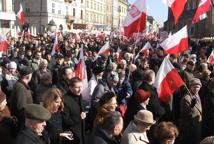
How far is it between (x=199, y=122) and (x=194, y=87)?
0.57 meters

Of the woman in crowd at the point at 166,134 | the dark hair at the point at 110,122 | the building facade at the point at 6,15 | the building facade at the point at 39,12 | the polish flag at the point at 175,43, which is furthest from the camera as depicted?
the building facade at the point at 39,12

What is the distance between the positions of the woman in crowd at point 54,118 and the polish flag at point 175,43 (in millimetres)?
4291

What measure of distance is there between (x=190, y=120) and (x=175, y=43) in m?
3.29

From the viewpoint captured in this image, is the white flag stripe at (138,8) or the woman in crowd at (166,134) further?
the white flag stripe at (138,8)

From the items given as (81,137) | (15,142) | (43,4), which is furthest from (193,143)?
(43,4)

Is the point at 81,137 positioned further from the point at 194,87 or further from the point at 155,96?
the point at 194,87

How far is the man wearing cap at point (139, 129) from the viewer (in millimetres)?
4309

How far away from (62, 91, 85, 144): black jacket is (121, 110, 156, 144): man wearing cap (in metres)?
1.19

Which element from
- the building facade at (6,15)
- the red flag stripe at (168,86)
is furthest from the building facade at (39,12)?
the red flag stripe at (168,86)

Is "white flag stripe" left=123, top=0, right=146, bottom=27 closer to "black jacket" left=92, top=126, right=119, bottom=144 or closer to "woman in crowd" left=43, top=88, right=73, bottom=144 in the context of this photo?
"woman in crowd" left=43, top=88, right=73, bottom=144

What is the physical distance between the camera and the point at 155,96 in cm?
612

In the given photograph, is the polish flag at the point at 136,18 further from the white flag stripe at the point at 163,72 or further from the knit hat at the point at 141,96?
the knit hat at the point at 141,96

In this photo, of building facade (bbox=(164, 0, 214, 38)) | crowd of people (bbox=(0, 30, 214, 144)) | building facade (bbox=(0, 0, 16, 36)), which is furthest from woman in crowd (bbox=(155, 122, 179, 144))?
→ building facade (bbox=(0, 0, 16, 36))

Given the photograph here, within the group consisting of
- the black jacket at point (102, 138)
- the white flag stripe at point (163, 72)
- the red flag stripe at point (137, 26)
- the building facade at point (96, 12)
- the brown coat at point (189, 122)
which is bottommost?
the brown coat at point (189, 122)
